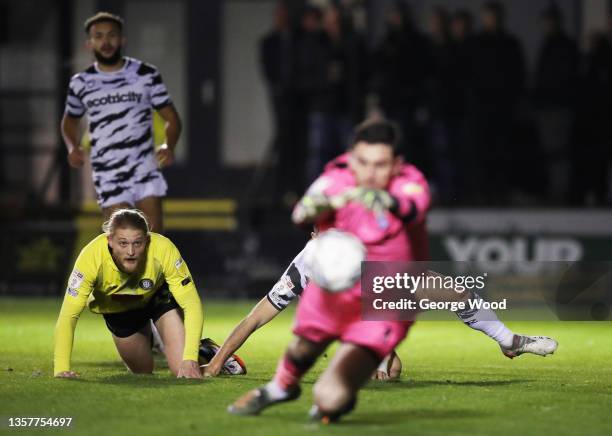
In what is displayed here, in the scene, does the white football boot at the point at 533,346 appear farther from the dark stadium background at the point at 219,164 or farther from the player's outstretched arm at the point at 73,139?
the dark stadium background at the point at 219,164

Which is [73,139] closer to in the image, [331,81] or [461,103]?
[331,81]

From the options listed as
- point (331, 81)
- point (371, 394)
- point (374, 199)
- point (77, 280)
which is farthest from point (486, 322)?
point (331, 81)

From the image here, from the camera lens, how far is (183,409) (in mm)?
7727

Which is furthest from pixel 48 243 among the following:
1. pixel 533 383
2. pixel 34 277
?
pixel 533 383

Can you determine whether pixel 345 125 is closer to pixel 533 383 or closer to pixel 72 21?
pixel 72 21

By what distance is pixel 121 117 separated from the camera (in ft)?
36.2

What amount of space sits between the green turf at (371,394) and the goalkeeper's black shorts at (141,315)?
0.30 meters

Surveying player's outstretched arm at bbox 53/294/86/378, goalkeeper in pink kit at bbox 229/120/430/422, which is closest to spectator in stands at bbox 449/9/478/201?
player's outstretched arm at bbox 53/294/86/378

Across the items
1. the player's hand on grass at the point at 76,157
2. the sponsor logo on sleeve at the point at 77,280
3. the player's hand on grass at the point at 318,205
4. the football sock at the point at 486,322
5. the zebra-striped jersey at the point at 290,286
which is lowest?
the football sock at the point at 486,322

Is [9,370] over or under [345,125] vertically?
under

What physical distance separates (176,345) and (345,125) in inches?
353

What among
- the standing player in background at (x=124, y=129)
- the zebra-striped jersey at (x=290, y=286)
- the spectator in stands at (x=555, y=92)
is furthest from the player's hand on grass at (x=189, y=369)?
the spectator in stands at (x=555, y=92)

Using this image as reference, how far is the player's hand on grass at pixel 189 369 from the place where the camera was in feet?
29.9

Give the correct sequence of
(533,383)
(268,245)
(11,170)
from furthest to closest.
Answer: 1. (11,170)
2. (268,245)
3. (533,383)
